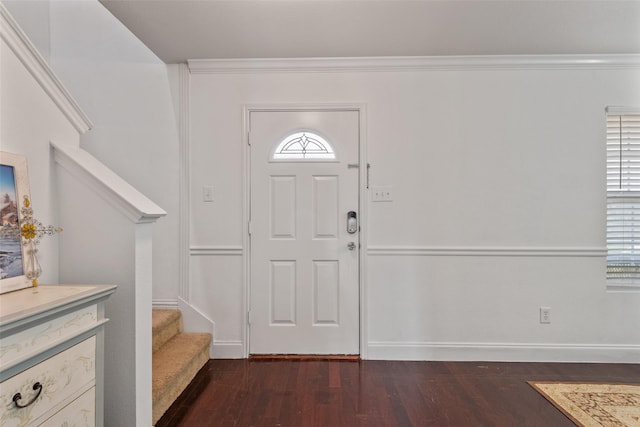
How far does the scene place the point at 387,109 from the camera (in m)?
2.64

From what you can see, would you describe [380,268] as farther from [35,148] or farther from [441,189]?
[35,148]

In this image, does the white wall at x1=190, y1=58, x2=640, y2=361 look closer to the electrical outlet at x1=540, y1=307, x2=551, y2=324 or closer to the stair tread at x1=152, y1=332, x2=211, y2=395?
the electrical outlet at x1=540, y1=307, x2=551, y2=324

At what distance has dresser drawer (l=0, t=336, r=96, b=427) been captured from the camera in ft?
3.24

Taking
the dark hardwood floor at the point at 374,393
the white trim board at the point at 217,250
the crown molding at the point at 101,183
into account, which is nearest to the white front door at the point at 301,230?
the white trim board at the point at 217,250

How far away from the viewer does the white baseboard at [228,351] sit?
2.63 metres

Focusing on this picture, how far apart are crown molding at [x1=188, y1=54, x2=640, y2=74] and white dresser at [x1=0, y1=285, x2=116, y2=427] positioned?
197 centimetres

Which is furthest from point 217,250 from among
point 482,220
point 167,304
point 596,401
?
point 596,401

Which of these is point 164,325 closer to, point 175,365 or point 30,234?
point 175,365

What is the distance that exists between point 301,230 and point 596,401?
2208 millimetres

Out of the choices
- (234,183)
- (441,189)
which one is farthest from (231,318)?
(441,189)

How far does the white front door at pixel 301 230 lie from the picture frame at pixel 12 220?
149 cm

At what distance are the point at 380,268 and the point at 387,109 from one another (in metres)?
1.27

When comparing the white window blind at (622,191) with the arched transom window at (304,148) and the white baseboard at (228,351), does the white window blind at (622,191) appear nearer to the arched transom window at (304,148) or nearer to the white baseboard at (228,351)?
the arched transom window at (304,148)

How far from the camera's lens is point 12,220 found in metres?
1.27
